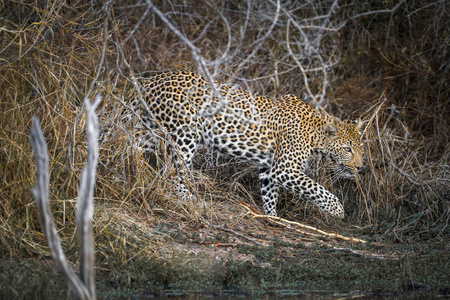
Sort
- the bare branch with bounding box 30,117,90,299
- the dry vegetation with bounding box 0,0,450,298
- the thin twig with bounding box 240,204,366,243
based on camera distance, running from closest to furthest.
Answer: the bare branch with bounding box 30,117,90,299, the dry vegetation with bounding box 0,0,450,298, the thin twig with bounding box 240,204,366,243

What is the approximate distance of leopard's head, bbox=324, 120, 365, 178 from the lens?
7902 mm

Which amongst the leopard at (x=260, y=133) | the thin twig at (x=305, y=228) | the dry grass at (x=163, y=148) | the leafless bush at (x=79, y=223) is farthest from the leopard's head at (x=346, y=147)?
the leafless bush at (x=79, y=223)

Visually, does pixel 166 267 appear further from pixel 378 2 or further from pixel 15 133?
pixel 378 2

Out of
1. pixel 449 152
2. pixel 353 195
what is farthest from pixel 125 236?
pixel 449 152

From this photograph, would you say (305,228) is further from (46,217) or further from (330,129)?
(46,217)

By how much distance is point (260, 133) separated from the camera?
8.15 metres

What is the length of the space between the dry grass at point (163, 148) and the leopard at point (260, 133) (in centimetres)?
25

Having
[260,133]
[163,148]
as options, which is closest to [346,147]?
[260,133]

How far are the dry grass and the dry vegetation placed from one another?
0.06 feet

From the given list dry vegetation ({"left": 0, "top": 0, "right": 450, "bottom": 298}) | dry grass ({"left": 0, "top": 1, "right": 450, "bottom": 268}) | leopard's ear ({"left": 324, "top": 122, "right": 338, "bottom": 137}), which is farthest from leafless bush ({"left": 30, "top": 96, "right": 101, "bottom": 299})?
leopard's ear ({"left": 324, "top": 122, "right": 338, "bottom": 137})

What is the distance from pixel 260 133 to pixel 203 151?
838 mm

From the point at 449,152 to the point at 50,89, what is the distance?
16.3 ft

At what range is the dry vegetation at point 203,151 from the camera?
565cm

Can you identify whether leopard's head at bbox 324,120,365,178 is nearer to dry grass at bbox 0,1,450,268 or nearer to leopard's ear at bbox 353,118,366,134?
leopard's ear at bbox 353,118,366,134
